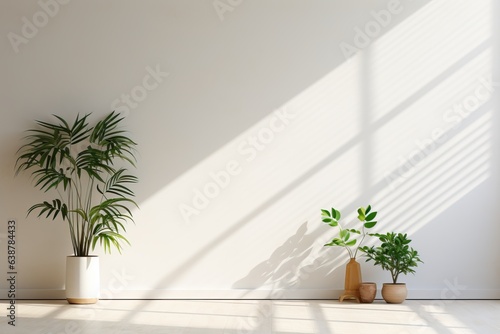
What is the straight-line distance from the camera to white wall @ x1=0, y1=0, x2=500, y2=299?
6.45 meters

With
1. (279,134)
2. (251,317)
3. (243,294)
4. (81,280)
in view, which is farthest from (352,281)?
(81,280)

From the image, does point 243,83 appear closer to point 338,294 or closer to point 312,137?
point 312,137

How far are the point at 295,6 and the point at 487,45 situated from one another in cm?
168

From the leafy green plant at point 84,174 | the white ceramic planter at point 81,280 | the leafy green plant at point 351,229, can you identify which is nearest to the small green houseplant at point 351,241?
the leafy green plant at point 351,229

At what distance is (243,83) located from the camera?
6.59m

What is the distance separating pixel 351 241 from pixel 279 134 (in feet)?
3.63

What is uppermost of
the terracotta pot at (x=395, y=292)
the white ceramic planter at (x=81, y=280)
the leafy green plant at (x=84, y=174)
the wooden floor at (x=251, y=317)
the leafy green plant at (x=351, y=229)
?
the leafy green plant at (x=84, y=174)

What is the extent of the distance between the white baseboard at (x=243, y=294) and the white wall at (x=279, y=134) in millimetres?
14

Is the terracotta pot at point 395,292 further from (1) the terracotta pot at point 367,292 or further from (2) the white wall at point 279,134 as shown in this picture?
(2) the white wall at point 279,134

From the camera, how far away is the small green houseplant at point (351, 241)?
6.24m

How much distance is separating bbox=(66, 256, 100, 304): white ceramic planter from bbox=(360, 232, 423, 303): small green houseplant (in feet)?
7.38

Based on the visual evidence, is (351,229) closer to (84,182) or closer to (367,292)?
(367,292)

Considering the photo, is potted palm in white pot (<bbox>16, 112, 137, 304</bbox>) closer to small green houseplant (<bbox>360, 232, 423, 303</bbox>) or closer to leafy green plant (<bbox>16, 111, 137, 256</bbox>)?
leafy green plant (<bbox>16, 111, 137, 256</bbox>)

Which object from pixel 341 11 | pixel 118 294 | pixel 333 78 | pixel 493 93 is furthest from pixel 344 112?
pixel 118 294
